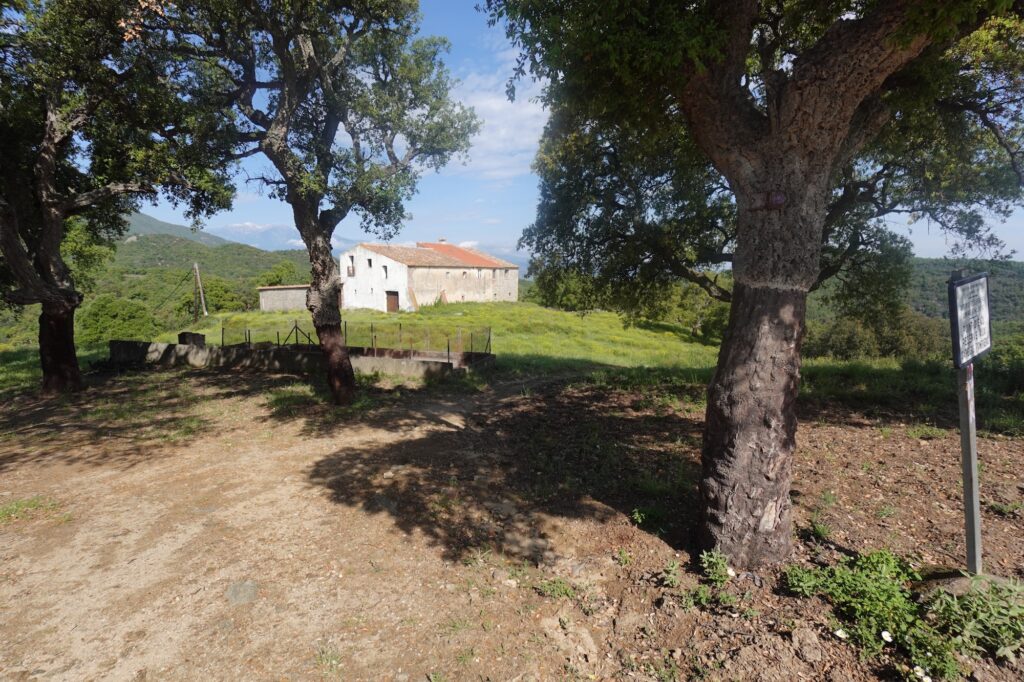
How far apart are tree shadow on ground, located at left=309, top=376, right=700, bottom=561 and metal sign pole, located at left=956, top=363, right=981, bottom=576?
2.21 m

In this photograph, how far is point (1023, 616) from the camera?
343cm

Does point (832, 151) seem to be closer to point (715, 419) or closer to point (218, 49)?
point (715, 419)

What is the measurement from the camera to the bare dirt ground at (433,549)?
3.81 meters

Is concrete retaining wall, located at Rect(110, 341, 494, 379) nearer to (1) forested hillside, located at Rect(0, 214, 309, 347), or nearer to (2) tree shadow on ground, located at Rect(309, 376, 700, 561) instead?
(1) forested hillside, located at Rect(0, 214, 309, 347)

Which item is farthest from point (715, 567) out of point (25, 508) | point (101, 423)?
point (101, 423)

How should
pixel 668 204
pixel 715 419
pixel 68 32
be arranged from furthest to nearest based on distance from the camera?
1. pixel 668 204
2. pixel 68 32
3. pixel 715 419

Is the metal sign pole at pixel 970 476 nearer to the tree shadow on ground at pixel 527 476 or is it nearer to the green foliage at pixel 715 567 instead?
the green foliage at pixel 715 567

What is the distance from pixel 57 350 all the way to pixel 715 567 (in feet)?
53.8

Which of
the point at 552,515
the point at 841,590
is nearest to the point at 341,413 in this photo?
the point at 552,515

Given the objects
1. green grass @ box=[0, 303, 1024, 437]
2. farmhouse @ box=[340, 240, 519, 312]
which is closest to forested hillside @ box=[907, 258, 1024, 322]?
green grass @ box=[0, 303, 1024, 437]

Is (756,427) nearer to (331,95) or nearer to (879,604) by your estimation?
(879,604)

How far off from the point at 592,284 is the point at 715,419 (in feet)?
30.2

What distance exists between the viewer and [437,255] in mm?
47125

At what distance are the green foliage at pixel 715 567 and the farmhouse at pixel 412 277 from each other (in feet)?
127
